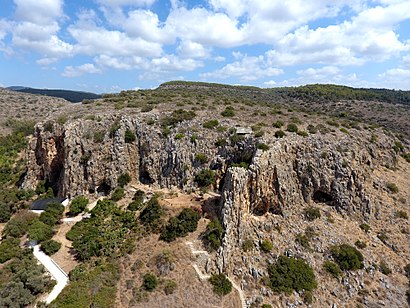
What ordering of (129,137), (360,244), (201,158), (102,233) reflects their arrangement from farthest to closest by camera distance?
(129,137) → (201,158) → (102,233) → (360,244)

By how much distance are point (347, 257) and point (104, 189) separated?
34.5 m

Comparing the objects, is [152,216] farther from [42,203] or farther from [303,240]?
[42,203]

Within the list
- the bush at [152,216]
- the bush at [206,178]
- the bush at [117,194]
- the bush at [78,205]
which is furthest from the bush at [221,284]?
the bush at [78,205]

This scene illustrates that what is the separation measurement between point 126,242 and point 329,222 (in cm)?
2474

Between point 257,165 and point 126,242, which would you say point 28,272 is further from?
point 257,165

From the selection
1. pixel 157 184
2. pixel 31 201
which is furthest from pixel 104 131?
pixel 31 201

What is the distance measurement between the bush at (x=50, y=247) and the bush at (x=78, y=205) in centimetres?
602

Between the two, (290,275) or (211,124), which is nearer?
A: (290,275)

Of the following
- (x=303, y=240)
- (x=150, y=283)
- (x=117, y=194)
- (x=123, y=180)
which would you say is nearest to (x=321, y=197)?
(x=303, y=240)

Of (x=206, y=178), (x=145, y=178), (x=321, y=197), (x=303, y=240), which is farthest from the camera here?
(x=145, y=178)

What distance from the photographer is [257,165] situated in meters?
36.0

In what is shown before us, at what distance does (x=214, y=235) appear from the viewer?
32.9 m

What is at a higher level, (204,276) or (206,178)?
(206,178)

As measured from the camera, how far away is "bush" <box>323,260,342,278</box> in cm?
3186
